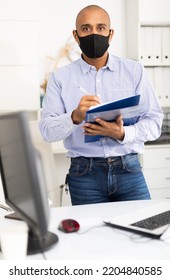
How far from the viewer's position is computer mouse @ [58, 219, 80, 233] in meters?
1.39

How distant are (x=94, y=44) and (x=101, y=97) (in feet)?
0.90

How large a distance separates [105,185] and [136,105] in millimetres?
407

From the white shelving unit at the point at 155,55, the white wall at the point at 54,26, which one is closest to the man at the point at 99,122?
the white shelving unit at the point at 155,55

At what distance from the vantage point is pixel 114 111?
1.64m

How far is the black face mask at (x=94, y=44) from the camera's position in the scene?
6.35ft

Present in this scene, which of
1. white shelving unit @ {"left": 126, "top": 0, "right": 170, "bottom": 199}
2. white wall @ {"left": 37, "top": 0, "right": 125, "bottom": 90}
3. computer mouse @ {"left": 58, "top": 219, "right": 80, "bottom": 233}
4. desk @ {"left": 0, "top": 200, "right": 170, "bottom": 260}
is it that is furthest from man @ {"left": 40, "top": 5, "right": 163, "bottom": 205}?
white wall @ {"left": 37, "top": 0, "right": 125, "bottom": 90}

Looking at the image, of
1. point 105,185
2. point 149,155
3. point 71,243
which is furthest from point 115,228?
point 149,155

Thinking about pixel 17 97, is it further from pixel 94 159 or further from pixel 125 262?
pixel 125 262

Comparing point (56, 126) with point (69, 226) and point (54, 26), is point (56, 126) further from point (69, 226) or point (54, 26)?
point (54, 26)

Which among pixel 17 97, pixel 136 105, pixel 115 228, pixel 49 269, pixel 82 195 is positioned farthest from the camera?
pixel 17 97

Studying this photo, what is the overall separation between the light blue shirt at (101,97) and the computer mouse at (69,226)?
1.64 feet

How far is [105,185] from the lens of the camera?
5.83 feet

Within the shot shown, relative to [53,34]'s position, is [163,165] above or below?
below

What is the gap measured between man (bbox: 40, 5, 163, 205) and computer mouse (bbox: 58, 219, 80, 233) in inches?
15.3
